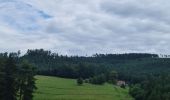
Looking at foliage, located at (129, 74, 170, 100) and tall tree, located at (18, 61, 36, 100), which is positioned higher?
tall tree, located at (18, 61, 36, 100)

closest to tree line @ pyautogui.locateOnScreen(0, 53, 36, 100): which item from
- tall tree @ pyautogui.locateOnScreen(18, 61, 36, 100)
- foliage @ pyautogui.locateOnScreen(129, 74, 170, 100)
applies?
tall tree @ pyautogui.locateOnScreen(18, 61, 36, 100)

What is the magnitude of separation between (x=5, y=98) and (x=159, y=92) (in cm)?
7747

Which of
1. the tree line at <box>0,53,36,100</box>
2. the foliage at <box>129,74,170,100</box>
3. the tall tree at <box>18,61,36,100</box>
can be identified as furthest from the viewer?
the foliage at <box>129,74,170,100</box>

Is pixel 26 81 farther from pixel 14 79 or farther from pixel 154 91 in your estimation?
pixel 154 91

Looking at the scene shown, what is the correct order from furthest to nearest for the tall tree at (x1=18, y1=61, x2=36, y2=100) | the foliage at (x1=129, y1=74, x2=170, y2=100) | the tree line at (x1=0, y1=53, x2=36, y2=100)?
the foliage at (x1=129, y1=74, x2=170, y2=100) < the tall tree at (x1=18, y1=61, x2=36, y2=100) < the tree line at (x1=0, y1=53, x2=36, y2=100)

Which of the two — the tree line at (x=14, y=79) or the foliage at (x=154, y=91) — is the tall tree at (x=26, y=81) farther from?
the foliage at (x=154, y=91)

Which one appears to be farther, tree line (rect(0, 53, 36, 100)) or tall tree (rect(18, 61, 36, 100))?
tall tree (rect(18, 61, 36, 100))

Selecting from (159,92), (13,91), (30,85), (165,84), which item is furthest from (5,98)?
(165,84)

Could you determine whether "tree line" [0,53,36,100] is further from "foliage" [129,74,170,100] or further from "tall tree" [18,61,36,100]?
"foliage" [129,74,170,100]

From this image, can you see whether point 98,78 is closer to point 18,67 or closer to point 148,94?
point 148,94

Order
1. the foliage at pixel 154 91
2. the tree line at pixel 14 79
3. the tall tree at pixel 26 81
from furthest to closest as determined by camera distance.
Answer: the foliage at pixel 154 91 → the tall tree at pixel 26 81 → the tree line at pixel 14 79

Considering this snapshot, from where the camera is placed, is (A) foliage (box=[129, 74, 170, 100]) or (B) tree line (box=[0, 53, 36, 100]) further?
(A) foliage (box=[129, 74, 170, 100])

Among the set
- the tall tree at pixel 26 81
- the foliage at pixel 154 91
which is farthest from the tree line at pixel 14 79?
the foliage at pixel 154 91

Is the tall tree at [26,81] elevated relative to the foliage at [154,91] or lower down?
elevated
